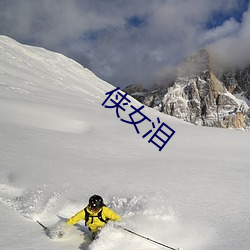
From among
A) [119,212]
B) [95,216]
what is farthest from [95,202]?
[119,212]

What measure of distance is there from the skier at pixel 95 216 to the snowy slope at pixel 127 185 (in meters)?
0.24

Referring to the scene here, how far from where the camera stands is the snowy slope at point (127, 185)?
549 centimetres

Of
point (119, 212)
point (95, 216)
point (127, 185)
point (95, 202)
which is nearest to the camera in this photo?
point (95, 202)

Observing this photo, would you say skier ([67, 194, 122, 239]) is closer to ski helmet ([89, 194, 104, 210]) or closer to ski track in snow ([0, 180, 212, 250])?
ski helmet ([89, 194, 104, 210])

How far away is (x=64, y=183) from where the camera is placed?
26.5ft

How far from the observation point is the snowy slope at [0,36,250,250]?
18.0 feet

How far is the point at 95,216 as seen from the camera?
5922mm

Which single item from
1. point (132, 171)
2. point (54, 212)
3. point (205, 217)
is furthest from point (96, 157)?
point (205, 217)

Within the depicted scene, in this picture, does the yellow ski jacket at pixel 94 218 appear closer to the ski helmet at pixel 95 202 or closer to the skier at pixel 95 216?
the skier at pixel 95 216

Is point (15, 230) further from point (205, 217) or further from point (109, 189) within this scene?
point (205, 217)

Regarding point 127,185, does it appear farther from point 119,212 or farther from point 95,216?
point 95,216

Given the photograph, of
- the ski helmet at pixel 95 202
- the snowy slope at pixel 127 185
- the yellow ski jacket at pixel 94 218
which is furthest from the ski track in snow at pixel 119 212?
the ski helmet at pixel 95 202

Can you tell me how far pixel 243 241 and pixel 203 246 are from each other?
635 mm

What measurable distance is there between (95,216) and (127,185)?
2.28 m
